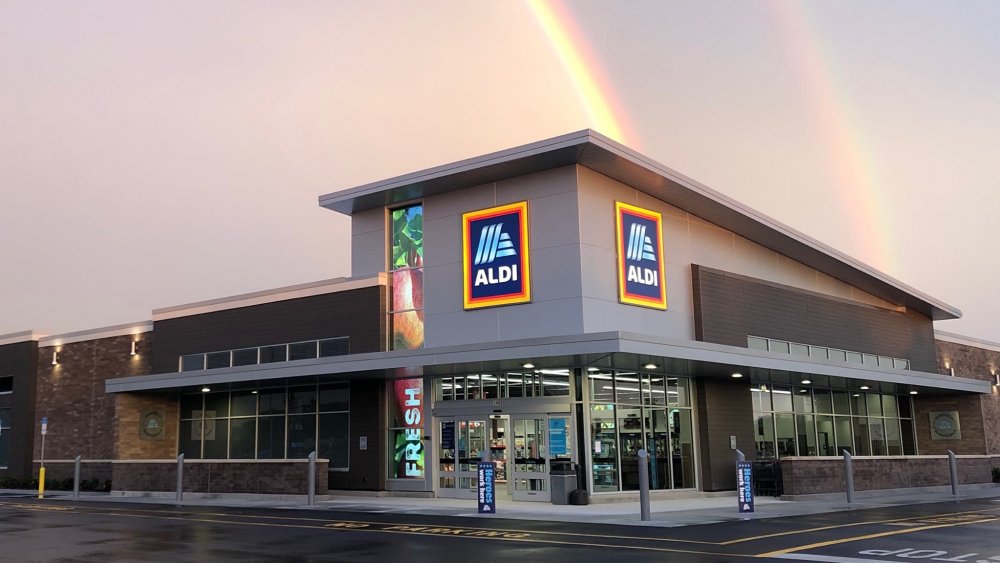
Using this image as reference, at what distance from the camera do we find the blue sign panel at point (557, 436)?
24.7 metres

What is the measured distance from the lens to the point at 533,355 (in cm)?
2288

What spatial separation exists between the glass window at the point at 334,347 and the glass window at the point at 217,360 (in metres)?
4.48

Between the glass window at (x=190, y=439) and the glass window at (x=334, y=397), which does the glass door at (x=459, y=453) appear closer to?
the glass window at (x=334, y=397)

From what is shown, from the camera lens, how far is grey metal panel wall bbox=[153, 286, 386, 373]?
28.6 m

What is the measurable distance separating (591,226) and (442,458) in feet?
26.6

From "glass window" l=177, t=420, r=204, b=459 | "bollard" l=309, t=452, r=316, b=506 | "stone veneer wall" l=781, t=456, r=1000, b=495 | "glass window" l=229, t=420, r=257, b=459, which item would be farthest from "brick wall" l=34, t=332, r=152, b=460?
"stone veneer wall" l=781, t=456, r=1000, b=495

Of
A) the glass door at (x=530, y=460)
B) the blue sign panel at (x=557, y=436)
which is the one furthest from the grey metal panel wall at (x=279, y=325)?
the blue sign panel at (x=557, y=436)

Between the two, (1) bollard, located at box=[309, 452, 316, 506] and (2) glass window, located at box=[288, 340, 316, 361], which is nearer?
(1) bollard, located at box=[309, 452, 316, 506]

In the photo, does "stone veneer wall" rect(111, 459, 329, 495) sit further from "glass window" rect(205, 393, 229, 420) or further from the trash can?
the trash can

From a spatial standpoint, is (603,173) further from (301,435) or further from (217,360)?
(217,360)

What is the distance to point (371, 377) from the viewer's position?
27.5 m

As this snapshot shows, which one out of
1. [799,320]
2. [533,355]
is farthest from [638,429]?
[799,320]

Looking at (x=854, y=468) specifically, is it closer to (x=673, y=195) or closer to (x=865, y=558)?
(x=673, y=195)

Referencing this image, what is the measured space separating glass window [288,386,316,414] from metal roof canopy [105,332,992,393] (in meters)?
0.89
